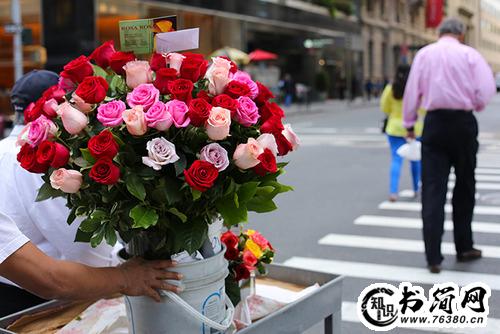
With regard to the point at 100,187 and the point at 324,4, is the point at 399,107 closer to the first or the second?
the point at 100,187

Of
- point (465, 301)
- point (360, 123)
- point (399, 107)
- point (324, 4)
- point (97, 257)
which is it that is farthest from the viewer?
point (324, 4)

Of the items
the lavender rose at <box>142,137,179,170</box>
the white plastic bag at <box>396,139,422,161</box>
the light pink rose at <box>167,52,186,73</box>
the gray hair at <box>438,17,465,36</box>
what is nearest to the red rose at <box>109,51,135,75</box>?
the light pink rose at <box>167,52,186,73</box>

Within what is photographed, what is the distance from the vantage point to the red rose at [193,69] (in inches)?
95.1

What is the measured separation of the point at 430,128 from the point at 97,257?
337 cm

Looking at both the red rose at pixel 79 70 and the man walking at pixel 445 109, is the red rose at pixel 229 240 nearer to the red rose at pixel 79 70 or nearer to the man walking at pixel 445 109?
the red rose at pixel 79 70

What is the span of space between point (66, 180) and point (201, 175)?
1.47 feet

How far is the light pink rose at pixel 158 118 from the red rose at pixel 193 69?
27 centimetres

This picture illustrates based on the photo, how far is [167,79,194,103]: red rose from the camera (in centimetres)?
227

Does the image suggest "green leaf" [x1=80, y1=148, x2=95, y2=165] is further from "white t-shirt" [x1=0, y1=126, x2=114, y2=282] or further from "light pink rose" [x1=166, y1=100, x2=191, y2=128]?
"white t-shirt" [x1=0, y1=126, x2=114, y2=282]

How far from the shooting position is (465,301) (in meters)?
4.27

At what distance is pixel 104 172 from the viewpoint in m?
2.10

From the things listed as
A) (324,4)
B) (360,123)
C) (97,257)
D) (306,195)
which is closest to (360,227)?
(306,195)

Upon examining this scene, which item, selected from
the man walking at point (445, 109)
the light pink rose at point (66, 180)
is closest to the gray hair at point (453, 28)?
the man walking at point (445, 109)

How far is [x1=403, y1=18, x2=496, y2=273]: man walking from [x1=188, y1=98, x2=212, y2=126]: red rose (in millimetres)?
3650
